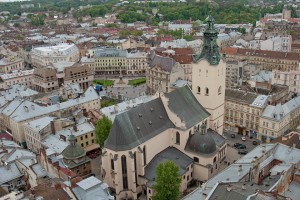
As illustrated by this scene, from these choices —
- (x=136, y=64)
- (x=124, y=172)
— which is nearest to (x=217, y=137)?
(x=124, y=172)

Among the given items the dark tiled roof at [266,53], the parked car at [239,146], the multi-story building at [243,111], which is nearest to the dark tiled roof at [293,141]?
the parked car at [239,146]

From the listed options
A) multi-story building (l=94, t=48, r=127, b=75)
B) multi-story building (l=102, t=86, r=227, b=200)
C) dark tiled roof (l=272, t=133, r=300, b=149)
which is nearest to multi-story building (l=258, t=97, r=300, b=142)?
dark tiled roof (l=272, t=133, r=300, b=149)

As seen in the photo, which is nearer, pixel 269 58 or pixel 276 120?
pixel 276 120

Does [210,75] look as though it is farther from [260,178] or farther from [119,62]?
[119,62]

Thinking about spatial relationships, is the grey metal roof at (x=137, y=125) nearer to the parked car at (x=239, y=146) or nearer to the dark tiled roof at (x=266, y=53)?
the parked car at (x=239, y=146)

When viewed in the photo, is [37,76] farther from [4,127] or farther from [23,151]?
[23,151]

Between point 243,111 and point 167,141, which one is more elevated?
point 167,141

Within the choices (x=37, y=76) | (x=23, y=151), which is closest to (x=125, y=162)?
(x=23, y=151)

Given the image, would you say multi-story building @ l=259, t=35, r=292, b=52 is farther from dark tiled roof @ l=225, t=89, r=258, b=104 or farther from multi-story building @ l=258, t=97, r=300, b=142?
multi-story building @ l=258, t=97, r=300, b=142
